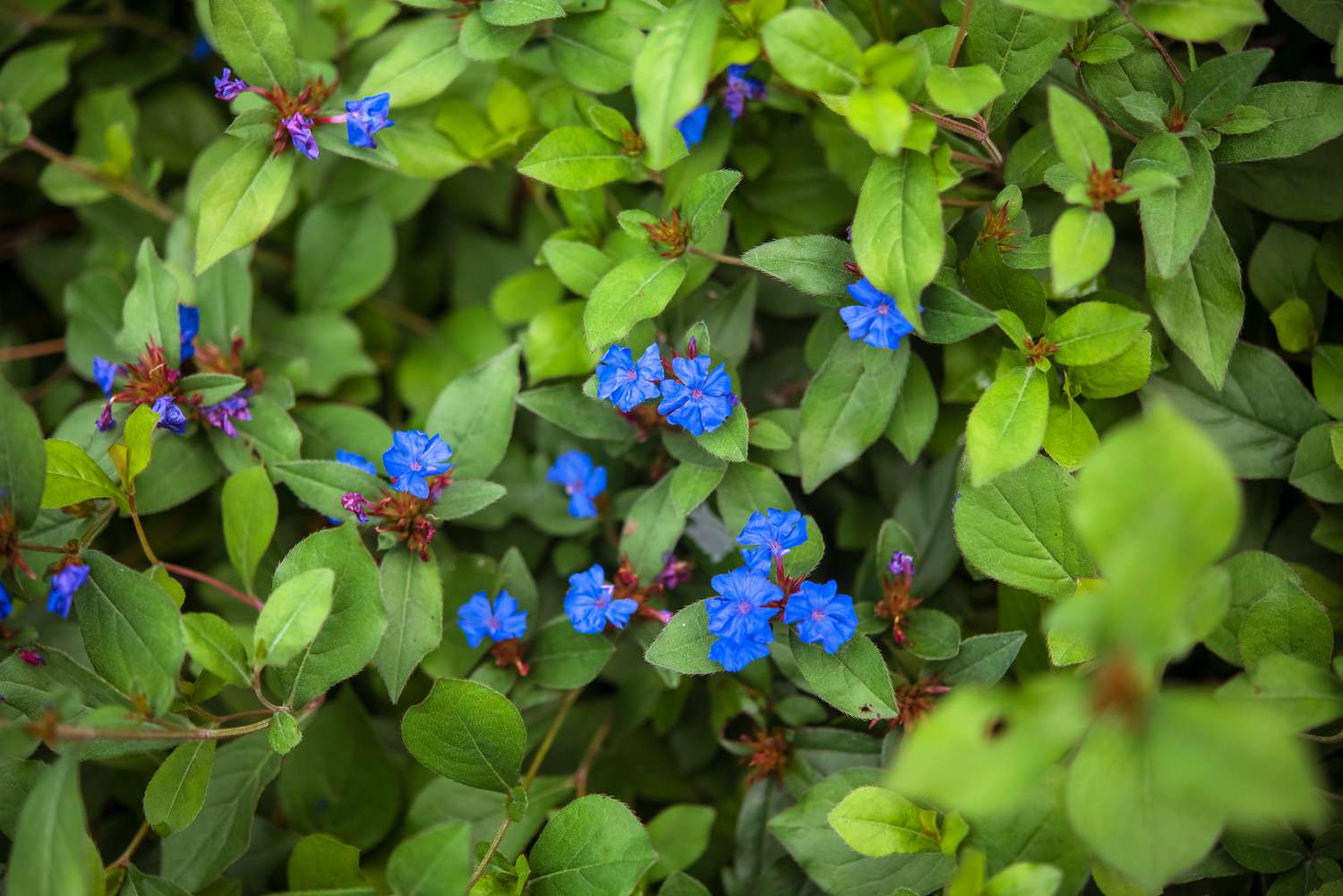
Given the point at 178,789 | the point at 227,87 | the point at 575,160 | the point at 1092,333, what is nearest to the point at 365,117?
the point at 227,87

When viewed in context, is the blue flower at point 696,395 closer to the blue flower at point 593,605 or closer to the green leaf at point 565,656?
the green leaf at point 565,656

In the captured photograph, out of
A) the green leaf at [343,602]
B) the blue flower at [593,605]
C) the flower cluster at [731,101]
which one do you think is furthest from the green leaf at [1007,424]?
the green leaf at [343,602]

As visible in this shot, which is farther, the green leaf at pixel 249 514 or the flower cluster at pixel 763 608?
the green leaf at pixel 249 514

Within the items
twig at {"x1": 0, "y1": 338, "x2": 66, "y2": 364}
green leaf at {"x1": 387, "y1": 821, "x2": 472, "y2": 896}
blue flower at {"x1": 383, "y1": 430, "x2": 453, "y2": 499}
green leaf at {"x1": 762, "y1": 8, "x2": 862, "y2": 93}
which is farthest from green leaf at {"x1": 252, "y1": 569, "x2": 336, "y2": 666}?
twig at {"x1": 0, "y1": 338, "x2": 66, "y2": 364}

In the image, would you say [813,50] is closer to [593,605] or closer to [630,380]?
[630,380]

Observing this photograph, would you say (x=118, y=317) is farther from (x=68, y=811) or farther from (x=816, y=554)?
(x=816, y=554)
